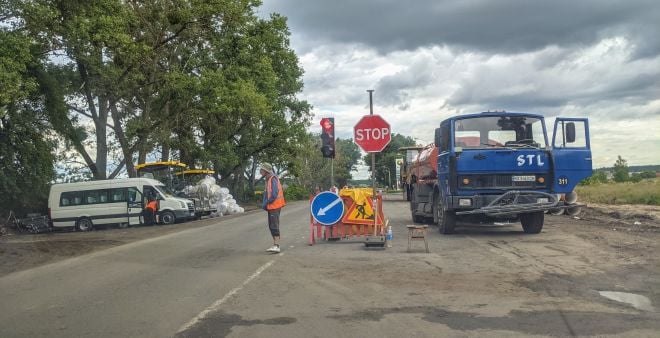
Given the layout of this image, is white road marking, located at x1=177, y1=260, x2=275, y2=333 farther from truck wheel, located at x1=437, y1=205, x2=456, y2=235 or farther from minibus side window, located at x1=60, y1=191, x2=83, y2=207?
minibus side window, located at x1=60, y1=191, x2=83, y2=207

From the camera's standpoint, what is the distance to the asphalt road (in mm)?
6391

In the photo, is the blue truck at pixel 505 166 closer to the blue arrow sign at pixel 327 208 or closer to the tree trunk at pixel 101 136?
the blue arrow sign at pixel 327 208

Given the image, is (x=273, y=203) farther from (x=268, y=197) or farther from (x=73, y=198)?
(x=73, y=198)

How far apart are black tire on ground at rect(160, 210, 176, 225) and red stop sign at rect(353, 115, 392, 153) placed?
1688 centimetres

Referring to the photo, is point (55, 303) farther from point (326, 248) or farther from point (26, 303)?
point (326, 248)

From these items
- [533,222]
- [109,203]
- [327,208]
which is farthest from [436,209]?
[109,203]

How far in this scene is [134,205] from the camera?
27844 millimetres

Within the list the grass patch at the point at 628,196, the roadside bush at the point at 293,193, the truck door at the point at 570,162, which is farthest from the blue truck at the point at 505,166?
the roadside bush at the point at 293,193

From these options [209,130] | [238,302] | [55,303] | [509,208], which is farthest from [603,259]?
[209,130]

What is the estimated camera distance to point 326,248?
527 inches

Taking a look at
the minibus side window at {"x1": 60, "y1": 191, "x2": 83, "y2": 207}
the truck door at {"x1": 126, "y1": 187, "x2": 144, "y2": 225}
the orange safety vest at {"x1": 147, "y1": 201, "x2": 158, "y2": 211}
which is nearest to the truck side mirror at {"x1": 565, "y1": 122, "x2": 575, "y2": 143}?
the orange safety vest at {"x1": 147, "y1": 201, "x2": 158, "y2": 211}

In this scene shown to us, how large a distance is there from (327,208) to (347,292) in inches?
217

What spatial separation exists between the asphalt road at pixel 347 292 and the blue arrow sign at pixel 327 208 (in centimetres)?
61

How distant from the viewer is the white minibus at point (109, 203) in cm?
2791
